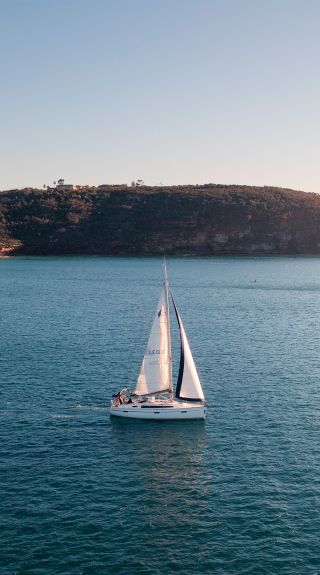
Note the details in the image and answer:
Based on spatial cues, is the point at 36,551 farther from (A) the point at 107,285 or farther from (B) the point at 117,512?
(A) the point at 107,285

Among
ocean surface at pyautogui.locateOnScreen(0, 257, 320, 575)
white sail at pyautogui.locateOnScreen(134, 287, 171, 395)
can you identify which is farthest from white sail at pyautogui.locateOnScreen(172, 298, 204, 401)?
ocean surface at pyautogui.locateOnScreen(0, 257, 320, 575)

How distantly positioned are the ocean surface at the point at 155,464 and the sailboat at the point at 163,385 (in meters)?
1.07

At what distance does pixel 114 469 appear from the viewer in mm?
45188

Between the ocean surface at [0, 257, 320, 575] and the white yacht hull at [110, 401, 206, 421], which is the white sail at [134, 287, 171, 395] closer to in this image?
the white yacht hull at [110, 401, 206, 421]

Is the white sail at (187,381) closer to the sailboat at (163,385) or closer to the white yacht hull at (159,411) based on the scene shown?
the sailboat at (163,385)

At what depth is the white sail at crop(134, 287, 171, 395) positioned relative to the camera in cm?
5659

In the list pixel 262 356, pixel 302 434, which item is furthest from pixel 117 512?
pixel 262 356

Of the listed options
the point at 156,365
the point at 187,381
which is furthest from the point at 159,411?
the point at 156,365

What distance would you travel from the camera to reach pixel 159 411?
55.1m

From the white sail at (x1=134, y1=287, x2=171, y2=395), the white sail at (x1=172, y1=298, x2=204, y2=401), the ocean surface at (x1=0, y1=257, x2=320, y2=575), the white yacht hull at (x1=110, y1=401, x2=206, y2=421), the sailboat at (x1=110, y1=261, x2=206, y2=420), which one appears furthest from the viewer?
the white sail at (x1=134, y1=287, x2=171, y2=395)

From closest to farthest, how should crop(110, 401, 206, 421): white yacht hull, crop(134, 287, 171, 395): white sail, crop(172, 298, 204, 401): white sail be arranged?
crop(110, 401, 206, 421): white yacht hull, crop(172, 298, 204, 401): white sail, crop(134, 287, 171, 395): white sail

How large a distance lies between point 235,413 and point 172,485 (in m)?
15.6

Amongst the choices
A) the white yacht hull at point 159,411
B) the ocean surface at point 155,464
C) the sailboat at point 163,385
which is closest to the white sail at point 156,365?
the sailboat at point 163,385

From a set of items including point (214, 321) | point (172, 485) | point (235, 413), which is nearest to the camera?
point (172, 485)
